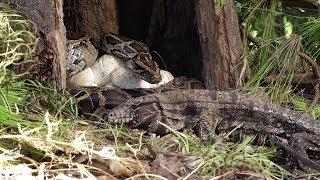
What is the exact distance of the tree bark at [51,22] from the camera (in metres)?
5.04

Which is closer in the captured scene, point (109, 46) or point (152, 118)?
point (152, 118)

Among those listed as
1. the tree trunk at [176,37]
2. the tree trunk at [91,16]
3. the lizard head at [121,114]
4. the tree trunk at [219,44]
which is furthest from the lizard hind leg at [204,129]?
the tree trunk at [91,16]

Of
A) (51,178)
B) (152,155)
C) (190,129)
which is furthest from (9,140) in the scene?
(190,129)

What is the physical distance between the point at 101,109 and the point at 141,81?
117 cm

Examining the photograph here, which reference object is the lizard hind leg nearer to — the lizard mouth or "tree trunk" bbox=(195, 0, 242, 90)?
the lizard mouth

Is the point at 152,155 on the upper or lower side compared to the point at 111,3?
lower

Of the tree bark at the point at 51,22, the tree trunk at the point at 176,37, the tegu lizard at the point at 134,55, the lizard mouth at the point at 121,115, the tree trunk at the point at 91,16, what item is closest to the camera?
the tree bark at the point at 51,22

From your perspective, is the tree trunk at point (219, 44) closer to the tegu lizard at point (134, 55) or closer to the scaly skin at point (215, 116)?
the tegu lizard at point (134, 55)

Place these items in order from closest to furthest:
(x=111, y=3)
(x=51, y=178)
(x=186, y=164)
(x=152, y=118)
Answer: (x=51, y=178), (x=186, y=164), (x=152, y=118), (x=111, y=3)

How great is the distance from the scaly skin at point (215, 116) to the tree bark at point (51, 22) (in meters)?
0.61

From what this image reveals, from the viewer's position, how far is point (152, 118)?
5348 millimetres

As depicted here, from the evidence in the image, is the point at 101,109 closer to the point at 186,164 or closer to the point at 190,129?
the point at 190,129

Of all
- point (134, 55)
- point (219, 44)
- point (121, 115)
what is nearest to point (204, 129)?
point (121, 115)

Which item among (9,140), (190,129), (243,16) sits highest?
(243,16)
